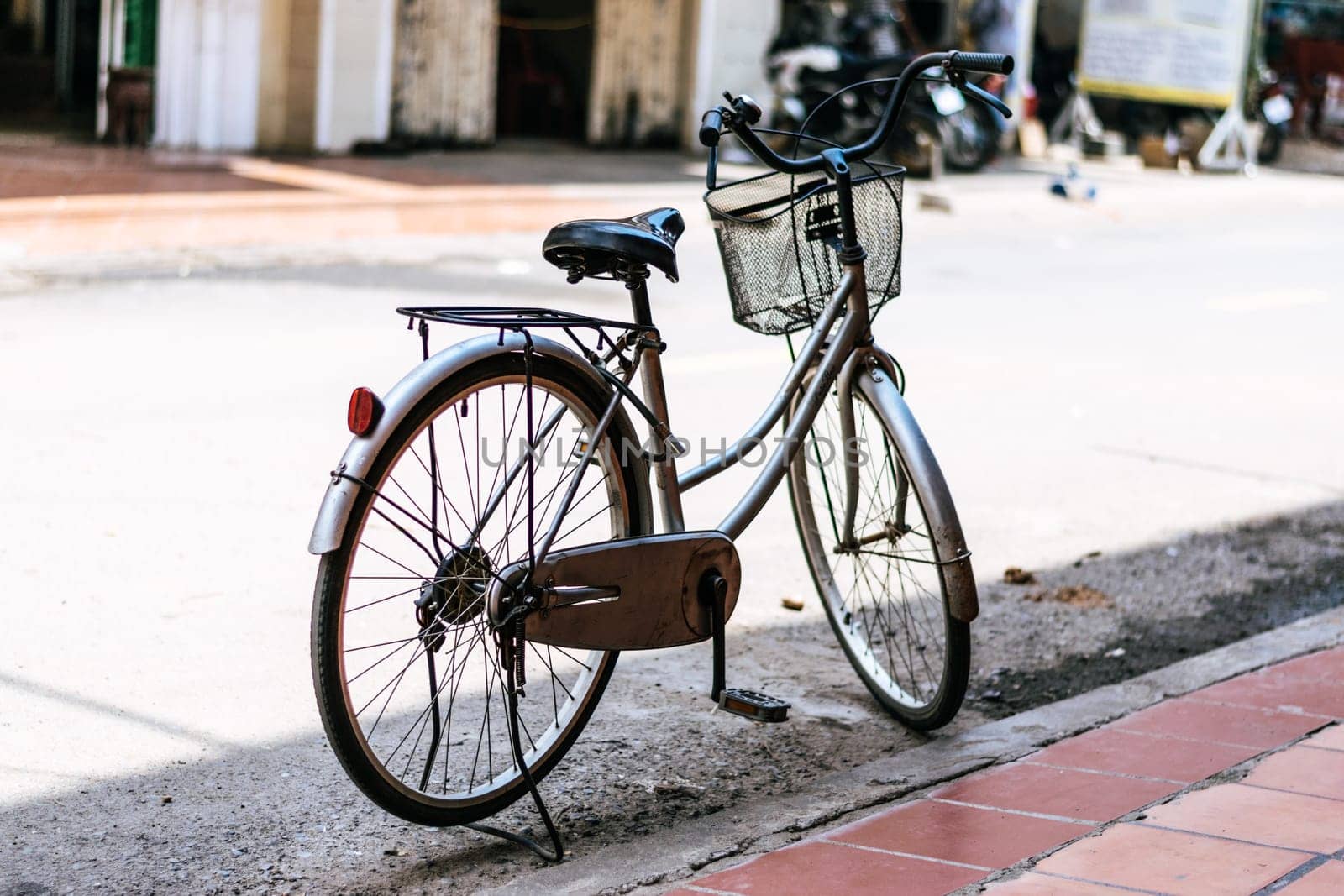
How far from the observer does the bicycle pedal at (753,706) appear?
3328 millimetres

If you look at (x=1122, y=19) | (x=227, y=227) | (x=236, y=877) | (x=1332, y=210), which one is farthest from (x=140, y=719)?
(x=1122, y=19)

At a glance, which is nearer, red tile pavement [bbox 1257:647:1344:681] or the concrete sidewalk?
the concrete sidewalk

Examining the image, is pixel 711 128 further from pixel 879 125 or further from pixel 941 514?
pixel 941 514

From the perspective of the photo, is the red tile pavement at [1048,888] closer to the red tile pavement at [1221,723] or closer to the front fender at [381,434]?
the red tile pavement at [1221,723]

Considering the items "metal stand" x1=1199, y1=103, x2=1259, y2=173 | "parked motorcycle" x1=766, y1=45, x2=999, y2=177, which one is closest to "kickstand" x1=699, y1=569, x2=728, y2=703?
"parked motorcycle" x1=766, y1=45, x2=999, y2=177

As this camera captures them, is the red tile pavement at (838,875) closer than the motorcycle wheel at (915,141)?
Yes

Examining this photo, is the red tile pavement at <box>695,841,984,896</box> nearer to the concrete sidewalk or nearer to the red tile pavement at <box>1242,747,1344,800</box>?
the concrete sidewalk

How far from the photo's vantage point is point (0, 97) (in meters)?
18.3

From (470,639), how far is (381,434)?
0.50 m

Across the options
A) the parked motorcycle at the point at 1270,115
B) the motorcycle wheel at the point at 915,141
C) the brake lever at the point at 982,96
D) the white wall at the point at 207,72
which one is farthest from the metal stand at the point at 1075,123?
the brake lever at the point at 982,96

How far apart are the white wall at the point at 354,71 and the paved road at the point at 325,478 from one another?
4225 mm

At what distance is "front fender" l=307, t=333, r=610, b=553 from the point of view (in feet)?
9.21

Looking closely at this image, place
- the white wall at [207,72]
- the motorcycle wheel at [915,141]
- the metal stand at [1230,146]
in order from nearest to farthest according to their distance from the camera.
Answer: the white wall at [207,72]
the motorcycle wheel at [915,141]
the metal stand at [1230,146]

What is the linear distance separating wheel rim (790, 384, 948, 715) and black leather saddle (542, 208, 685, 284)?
75 cm
